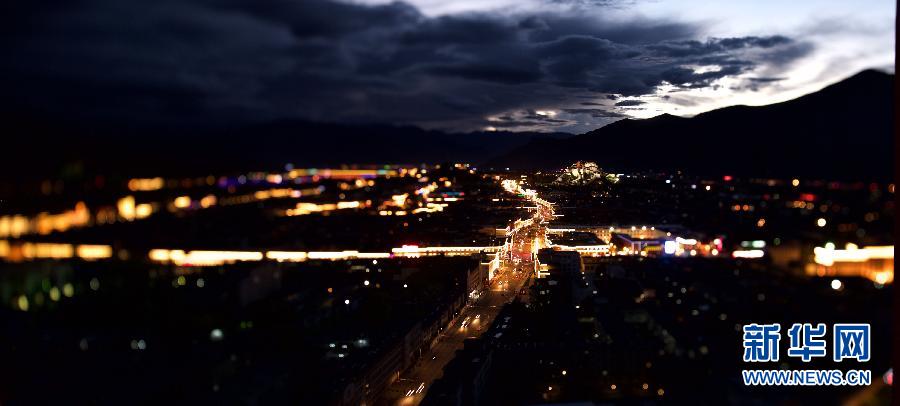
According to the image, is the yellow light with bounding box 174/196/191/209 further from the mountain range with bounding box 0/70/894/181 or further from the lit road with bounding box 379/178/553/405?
the lit road with bounding box 379/178/553/405

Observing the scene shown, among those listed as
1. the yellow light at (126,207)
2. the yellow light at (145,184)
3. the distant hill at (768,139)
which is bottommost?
the yellow light at (126,207)

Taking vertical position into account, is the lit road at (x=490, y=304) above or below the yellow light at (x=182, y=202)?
below

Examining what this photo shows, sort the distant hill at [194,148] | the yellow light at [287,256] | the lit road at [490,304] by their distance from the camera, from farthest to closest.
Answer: the yellow light at [287,256] → the lit road at [490,304] → the distant hill at [194,148]

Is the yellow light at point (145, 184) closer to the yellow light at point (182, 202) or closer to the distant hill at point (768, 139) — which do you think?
the yellow light at point (182, 202)

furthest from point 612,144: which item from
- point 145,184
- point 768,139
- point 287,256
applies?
point 145,184

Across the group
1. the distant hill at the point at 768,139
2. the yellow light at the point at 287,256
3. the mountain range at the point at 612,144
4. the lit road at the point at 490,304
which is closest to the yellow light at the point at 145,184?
the mountain range at the point at 612,144

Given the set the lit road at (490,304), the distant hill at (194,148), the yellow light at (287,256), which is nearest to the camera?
the distant hill at (194,148)

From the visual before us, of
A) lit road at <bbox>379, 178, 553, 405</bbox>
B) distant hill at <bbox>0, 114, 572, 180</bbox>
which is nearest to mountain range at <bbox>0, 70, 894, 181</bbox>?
distant hill at <bbox>0, 114, 572, 180</bbox>

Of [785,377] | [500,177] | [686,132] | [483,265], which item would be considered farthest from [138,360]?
[500,177]
